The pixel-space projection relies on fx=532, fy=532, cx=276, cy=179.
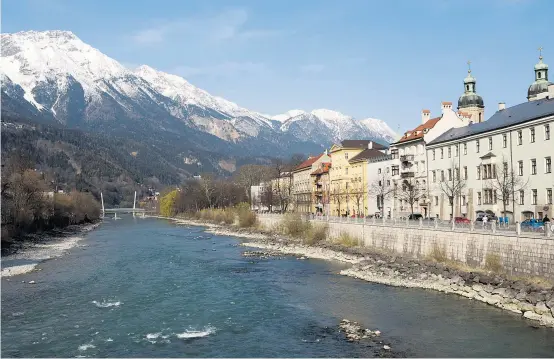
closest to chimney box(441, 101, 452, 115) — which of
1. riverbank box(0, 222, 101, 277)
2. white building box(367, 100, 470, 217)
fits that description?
white building box(367, 100, 470, 217)

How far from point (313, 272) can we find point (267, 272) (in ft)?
13.4

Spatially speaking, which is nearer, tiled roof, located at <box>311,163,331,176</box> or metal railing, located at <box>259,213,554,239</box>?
metal railing, located at <box>259,213,554,239</box>

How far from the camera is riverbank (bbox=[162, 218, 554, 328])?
1155 inches

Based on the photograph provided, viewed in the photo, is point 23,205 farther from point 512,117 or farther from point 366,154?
point 512,117

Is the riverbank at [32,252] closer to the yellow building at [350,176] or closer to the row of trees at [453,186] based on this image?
the row of trees at [453,186]

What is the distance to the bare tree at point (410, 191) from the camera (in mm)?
72375

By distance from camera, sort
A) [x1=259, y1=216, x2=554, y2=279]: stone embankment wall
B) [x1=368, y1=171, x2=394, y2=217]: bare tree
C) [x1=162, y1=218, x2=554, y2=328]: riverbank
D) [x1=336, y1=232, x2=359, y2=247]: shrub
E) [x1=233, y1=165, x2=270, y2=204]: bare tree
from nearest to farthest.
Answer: [x1=162, y1=218, x2=554, y2=328]: riverbank < [x1=259, y1=216, x2=554, y2=279]: stone embankment wall < [x1=336, y1=232, x2=359, y2=247]: shrub < [x1=368, y1=171, x2=394, y2=217]: bare tree < [x1=233, y1=165, x2=270, y2=204]: bare tree

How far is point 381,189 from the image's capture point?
8281 centimetres

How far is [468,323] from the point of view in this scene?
28.0 m

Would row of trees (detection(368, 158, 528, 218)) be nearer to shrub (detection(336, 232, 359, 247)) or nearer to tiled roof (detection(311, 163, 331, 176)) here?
shrub (detection(336, 232, 359, 247))

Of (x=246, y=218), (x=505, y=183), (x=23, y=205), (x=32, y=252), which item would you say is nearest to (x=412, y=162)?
(x=505, y=183)

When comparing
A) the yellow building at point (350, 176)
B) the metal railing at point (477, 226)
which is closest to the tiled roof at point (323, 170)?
the yellow building at point (350, 176)

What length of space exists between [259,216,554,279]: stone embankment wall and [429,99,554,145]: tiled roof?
1588 centimetres

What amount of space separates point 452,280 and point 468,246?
14.2ft
